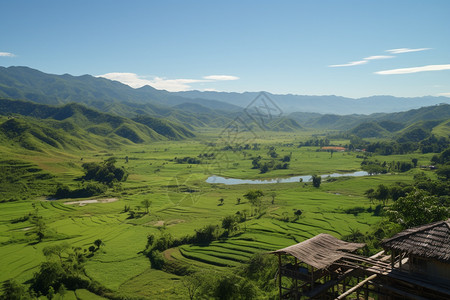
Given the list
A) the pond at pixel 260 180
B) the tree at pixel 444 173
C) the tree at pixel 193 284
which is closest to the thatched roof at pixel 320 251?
the tree at pixel 193 284

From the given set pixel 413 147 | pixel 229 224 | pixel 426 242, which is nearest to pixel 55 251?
pixel 229 224

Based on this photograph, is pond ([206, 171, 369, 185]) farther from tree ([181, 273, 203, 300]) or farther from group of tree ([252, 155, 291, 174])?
tree ([181, 273, 203, 300])

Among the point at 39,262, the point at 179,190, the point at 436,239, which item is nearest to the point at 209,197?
the point at 179,190

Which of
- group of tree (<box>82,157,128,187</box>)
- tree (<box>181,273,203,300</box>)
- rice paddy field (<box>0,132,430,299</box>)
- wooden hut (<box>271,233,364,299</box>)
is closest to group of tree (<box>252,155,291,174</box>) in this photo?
rice paddy field (<box>0,132,430,299</box>)

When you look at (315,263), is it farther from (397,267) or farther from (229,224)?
(229,224)

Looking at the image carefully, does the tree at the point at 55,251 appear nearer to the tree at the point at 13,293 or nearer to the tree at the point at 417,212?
the tree at the point at 13,293

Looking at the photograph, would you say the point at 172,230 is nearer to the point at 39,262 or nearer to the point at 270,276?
the point at 39,262
